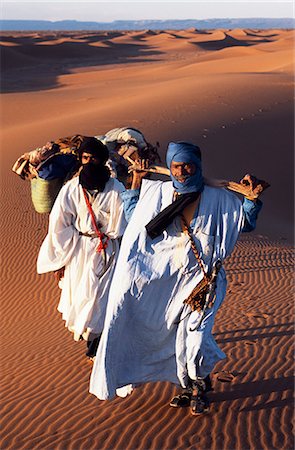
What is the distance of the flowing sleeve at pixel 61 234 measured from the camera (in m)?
6.28

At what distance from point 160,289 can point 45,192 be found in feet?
6.77

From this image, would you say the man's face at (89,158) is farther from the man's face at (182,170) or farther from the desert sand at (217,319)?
the desert sand at (217,319)

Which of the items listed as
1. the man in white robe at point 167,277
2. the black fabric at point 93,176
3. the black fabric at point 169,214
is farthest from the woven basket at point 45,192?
the black fabric at point 169,214

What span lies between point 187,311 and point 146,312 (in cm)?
30

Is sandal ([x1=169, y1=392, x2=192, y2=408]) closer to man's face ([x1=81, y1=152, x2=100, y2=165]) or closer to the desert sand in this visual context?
the desert sand

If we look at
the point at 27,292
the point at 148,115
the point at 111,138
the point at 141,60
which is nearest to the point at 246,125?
the point at 148,115

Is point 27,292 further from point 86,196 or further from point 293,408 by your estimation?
point 293,408

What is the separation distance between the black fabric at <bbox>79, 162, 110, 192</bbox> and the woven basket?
25.3 inches

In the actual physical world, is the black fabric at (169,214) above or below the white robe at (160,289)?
above

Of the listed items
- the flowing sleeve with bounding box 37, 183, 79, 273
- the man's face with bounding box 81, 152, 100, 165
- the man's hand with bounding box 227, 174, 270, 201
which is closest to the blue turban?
the man's hand with bounding box 227, 174, 270, 201

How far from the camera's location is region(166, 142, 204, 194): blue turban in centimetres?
486

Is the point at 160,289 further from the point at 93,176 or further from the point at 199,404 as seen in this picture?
the point at 93,176

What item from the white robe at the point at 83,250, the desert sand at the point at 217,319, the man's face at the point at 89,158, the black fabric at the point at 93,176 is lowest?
the desert sand at the point at 217,319

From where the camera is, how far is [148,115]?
71.5ft
